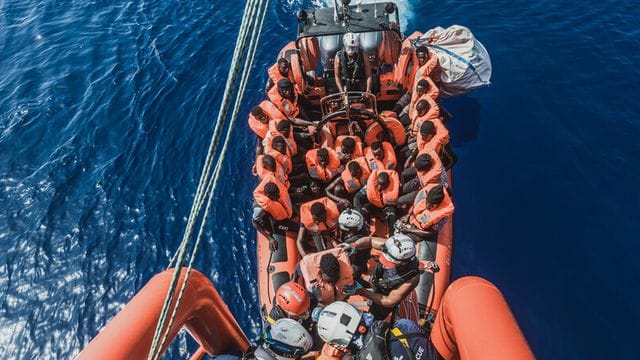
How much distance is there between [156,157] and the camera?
Answer: 8.97 m

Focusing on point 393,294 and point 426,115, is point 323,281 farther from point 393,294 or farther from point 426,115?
point 426,115

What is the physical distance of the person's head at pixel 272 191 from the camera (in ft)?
19.3

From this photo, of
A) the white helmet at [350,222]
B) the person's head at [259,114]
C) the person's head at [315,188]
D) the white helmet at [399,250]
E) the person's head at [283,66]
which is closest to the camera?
the white helmet at [399,250]

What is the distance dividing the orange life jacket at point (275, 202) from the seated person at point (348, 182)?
789mm

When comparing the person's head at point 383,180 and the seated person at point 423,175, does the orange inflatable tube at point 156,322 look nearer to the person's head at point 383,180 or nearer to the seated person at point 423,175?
the person's head at point 383,180

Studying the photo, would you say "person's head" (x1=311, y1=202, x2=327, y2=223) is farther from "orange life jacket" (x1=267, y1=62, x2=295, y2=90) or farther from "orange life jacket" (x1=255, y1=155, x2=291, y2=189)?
"orange life jacket" (x1=267, y1=62, x2=295, y2=90)

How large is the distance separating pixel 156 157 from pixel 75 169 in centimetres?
177

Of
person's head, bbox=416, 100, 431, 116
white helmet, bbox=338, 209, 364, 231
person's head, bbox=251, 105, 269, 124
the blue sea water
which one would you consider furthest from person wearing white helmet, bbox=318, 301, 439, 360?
person's head, bbox=251, 105, 269, 124

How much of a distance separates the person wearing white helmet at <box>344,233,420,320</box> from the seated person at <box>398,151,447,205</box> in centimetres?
176

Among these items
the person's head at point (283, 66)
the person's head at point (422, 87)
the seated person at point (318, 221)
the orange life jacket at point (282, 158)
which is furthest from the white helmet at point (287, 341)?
the person's head at point (283, 66)

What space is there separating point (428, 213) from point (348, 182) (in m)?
1.38

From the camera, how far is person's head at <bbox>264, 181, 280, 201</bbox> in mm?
5879

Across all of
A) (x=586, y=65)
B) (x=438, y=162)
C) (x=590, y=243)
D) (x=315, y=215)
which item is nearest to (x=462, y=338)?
(x=315, y=215)

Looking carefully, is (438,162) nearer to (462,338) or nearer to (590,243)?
(590,243)
